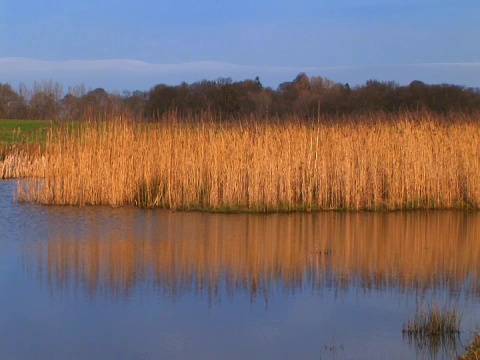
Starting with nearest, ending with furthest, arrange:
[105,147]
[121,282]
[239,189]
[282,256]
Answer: [121,282] < [282,256] < [239,189] < [105,147]

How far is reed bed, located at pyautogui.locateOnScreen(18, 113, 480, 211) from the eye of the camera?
45.0 ft

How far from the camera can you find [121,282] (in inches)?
317

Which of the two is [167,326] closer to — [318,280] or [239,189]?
[318,280]

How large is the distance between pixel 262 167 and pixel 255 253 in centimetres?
416

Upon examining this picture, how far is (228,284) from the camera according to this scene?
8016 mm

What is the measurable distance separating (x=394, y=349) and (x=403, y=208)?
858 cm

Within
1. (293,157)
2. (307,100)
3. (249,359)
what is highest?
(307,100)

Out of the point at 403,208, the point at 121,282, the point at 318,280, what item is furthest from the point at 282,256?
the point at 403,208

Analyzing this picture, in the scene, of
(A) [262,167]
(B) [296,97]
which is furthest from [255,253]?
(B) [296,97]

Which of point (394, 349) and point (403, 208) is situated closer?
point (394, 349)

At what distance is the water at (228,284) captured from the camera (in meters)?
6.00

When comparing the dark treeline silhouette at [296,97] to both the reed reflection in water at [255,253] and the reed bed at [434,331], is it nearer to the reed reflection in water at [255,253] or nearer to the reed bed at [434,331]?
the reed reflection in water at [255,253]

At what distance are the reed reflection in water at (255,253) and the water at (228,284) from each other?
1.0 inches

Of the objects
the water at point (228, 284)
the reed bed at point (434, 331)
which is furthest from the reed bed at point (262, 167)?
the reed bed at point (434, 331)
